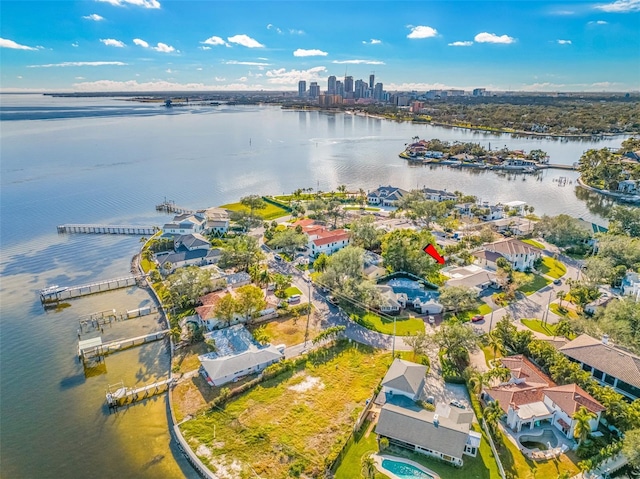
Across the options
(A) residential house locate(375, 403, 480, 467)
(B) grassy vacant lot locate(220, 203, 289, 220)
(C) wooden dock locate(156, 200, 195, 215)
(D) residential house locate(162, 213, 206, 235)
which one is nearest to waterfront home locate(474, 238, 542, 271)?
(A) residential house locate(375, 403, 480, 467)

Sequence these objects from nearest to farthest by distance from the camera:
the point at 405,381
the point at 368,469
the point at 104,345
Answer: the point at 368,469 → the point at 405,381 → the point at 104,345

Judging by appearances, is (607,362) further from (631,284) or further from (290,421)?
(290,421)

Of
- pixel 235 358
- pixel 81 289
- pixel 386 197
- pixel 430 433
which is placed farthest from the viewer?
pixel 386 197

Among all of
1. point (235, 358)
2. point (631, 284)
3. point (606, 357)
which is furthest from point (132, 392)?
point (631, 284)

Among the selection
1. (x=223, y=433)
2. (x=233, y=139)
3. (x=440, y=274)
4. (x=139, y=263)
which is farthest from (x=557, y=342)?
(x=233, y=139)

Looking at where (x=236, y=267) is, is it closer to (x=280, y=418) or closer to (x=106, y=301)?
(x=106, y=301)

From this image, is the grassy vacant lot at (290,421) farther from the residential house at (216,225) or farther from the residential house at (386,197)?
the residential house at (386,197)

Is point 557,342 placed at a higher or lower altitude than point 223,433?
higher

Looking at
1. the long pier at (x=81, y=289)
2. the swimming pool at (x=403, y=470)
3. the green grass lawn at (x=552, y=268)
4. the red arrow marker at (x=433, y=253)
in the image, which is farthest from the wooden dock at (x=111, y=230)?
the green grass lawn at (x=552, y=268)
